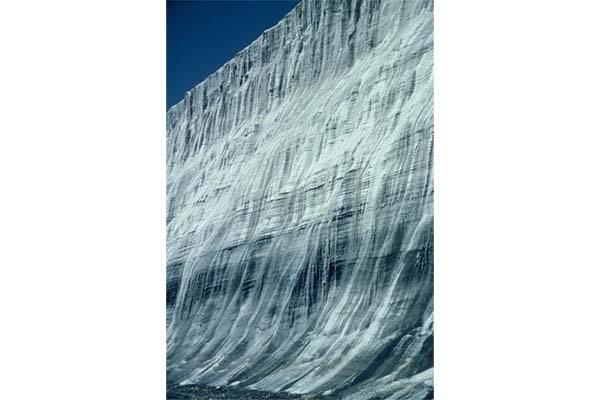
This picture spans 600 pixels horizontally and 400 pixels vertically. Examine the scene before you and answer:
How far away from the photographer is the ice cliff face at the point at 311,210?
5094 millimetres

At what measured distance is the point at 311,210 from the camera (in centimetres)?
541

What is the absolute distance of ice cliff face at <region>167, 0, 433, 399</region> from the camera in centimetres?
509
